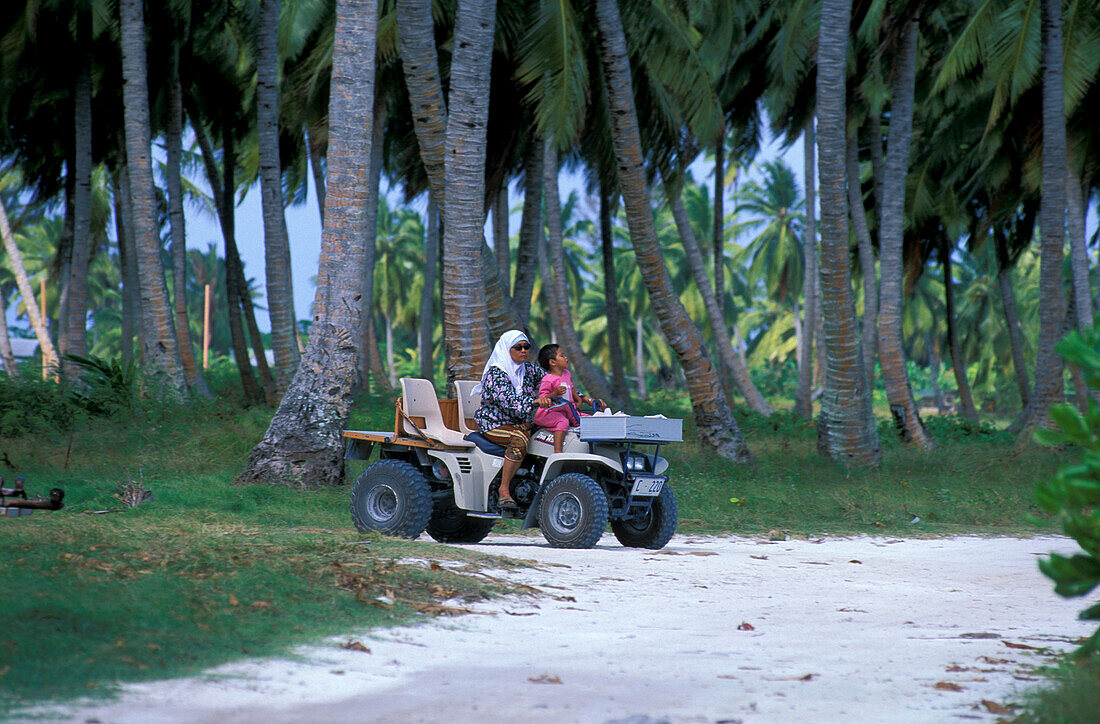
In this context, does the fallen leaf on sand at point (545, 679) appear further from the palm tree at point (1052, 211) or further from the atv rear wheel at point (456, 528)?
the palm tree at point (1052, 211)

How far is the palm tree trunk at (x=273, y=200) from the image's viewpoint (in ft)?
53.6

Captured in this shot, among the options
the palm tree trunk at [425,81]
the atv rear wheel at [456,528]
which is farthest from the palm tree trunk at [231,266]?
the atv rear wheel at [456,528]

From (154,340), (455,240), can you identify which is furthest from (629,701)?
(154,340)

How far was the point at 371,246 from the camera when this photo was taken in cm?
1507

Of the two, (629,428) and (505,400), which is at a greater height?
(505,400)

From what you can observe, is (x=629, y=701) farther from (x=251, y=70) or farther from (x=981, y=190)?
(x=981, y=190)

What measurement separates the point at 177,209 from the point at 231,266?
2219mm

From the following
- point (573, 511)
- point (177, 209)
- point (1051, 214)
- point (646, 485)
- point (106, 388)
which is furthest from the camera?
point (177, 209)

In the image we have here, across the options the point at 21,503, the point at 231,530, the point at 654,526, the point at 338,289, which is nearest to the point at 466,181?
the point at 338,289

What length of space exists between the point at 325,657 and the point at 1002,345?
55985 mm

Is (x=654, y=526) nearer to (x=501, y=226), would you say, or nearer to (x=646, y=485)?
(x=646, y=485)

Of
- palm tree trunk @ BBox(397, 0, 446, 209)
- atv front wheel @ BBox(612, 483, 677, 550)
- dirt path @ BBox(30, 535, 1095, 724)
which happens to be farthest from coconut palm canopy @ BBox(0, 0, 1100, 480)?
dirt path @ BBox(30, 535, 1095, 724)

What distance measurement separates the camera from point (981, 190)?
26.6 m

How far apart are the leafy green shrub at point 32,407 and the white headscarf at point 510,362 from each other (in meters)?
7.72
